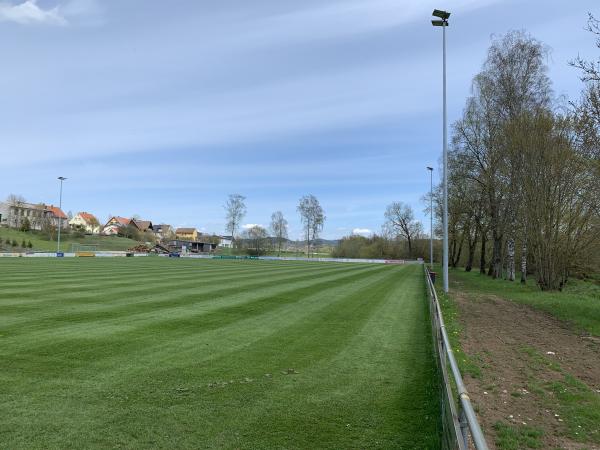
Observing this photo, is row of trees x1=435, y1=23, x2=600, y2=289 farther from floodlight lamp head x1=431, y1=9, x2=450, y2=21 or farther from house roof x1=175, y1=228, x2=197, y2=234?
house roof x1=175, y1=228, x2=197, y2=234

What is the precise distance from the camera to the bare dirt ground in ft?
19.1

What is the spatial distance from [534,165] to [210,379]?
79.2 ft

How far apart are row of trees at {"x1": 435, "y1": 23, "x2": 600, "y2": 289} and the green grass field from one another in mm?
11913

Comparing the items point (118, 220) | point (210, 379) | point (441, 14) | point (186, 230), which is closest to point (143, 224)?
point (118, 220)

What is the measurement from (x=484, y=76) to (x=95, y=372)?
112 feet

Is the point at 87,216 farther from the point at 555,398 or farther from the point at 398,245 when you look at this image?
the point at 555,398

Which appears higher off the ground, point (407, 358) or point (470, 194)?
point (470, 194)

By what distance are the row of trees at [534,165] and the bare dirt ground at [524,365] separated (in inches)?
252

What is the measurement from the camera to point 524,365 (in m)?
8.63

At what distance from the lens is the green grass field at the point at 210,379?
4.90 meters

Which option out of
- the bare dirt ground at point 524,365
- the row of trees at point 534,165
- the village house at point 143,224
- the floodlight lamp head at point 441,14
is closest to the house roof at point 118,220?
the village house at point 143,224

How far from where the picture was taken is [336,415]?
5605 mm

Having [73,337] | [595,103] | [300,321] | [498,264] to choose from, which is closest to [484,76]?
[498,264]

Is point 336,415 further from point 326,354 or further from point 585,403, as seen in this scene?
point 585,403
